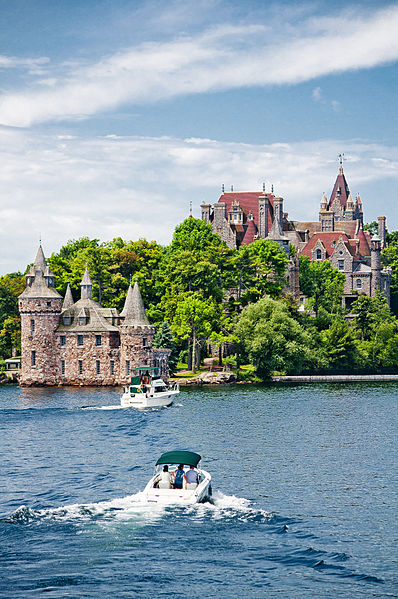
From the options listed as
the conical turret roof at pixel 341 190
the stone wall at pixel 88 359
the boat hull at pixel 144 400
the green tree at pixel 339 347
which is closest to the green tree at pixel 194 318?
the stone wall at pixel 88 359

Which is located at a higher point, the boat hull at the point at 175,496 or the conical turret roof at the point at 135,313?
the conical turret roof at the point at 135,313

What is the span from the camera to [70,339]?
93750 mm

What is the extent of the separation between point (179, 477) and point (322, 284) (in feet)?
292

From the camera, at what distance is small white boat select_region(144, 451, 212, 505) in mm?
34406

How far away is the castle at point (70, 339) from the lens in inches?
3637

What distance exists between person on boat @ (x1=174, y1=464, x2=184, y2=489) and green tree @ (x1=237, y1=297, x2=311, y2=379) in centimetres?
5972

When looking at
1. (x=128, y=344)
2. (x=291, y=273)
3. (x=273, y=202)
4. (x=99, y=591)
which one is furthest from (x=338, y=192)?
(x=99, y=591)

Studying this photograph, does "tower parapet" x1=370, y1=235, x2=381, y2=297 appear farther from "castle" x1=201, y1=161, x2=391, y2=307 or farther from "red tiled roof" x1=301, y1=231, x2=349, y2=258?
"red tiled roof" x1=301, y1=231, x2=349, y2=258

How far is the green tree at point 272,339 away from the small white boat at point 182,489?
195 feet

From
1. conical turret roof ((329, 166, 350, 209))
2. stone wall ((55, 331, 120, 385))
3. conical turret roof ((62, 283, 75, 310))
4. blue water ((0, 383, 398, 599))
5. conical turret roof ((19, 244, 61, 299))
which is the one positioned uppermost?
conical turret roof ((329, 166, 350, 209))

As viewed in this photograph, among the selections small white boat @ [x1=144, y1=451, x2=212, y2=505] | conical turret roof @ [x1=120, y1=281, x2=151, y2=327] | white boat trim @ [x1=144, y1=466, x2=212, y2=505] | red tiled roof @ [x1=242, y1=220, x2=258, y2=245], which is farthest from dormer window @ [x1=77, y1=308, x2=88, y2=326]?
white boat trim @ [x1=144, y1=466, x2=212, y2=505]

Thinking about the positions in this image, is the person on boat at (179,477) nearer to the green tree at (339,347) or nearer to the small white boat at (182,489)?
the small white boat at (182,489)

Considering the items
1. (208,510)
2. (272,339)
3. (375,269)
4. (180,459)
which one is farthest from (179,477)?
(375,269)

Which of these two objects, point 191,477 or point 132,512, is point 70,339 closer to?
point 191,477
